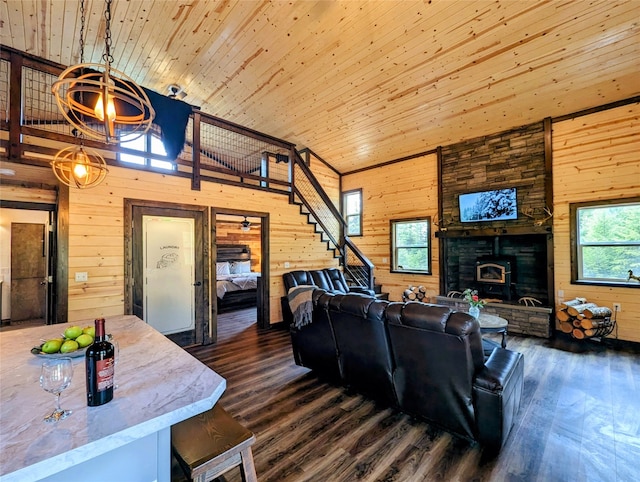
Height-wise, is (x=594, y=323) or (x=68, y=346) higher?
(x=68, y=346)

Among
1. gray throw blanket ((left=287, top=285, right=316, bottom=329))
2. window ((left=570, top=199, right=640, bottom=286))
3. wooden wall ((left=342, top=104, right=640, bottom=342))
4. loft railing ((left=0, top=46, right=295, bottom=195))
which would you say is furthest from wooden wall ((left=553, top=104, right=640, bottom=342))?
loft railing ((left=0, top=46, right=295, bottom=195))

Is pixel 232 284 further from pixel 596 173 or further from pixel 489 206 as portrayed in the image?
pixel 596 173

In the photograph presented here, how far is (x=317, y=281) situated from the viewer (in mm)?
5820

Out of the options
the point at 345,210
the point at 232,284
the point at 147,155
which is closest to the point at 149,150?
the point at 147,155

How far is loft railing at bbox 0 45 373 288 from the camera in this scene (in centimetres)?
329

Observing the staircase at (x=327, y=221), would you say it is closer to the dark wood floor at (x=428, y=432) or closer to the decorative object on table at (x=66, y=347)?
the dark wood floor at (x=428, y=432)

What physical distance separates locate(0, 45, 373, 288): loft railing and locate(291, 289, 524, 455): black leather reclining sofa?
3307 millimetres

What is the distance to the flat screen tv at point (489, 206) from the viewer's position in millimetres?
5192

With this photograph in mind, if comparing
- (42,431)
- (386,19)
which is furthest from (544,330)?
(42,431)

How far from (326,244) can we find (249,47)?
3970 millimetres

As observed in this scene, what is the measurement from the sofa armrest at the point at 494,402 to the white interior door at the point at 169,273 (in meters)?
4.01

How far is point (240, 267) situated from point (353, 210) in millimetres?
3895

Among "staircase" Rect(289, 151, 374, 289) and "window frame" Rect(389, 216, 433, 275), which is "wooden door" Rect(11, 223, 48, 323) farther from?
"window frame" Rect(389, 216, 433, 275)

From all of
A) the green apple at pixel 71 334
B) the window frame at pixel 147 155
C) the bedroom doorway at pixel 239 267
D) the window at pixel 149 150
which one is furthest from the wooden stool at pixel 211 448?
A: the window at pixel 149 150
